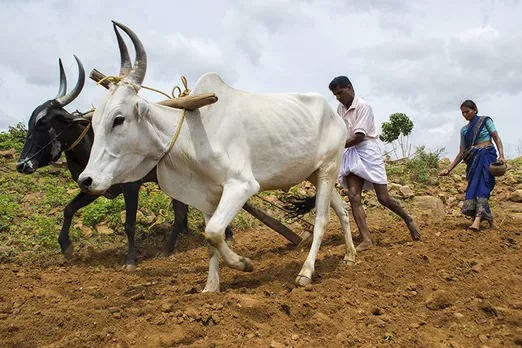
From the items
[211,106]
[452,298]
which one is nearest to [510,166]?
[452,298]

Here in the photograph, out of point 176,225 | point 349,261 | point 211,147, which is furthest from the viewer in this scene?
point 176,225

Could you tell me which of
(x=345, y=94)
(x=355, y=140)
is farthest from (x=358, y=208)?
(x=345, y=94)

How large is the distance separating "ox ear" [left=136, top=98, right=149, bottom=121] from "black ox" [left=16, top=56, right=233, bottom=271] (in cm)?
167

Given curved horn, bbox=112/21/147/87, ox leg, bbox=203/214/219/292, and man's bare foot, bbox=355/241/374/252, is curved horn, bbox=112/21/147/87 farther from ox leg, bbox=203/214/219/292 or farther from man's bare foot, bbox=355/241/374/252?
man's bare foot, bbox=355/241/374/252

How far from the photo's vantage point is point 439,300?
3152mm

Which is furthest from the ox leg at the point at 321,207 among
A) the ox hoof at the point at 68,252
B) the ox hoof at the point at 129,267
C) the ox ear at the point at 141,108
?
the ox hoof at the point at 68,252

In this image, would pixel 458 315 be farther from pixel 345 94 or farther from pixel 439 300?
pixel 345 94

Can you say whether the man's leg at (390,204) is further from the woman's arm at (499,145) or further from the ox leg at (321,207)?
the woman's arm at (499,145)

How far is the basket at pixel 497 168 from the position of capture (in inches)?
221

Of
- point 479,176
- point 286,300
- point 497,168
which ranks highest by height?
point 497,168

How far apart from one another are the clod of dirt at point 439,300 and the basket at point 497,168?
Result: 9.80 ft

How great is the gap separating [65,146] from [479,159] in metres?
4.88

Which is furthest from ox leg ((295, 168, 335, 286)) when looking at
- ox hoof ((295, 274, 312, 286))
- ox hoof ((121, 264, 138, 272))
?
ox hoof ((121, 264, 138, 272))

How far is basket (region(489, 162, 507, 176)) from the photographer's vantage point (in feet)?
18.4
